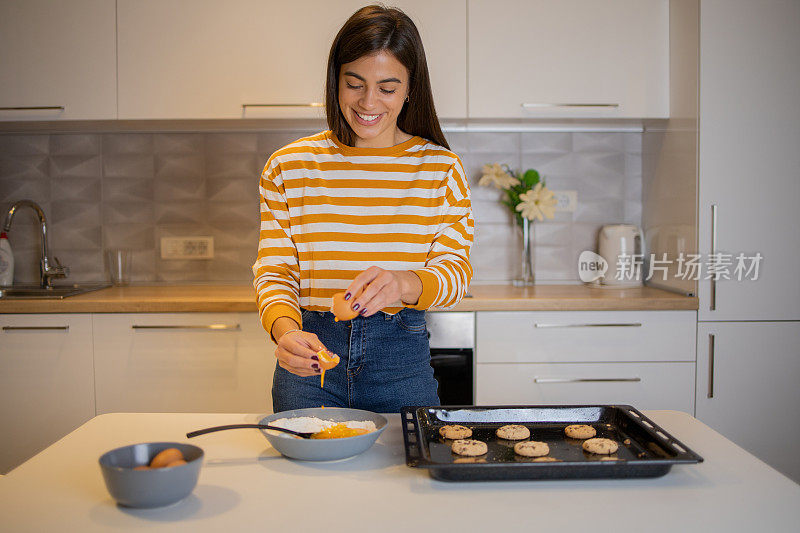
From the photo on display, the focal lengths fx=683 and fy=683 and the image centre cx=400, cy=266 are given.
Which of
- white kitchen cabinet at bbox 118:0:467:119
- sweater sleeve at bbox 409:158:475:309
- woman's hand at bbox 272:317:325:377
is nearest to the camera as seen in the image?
woman's hand at bbox 272:317:325:377

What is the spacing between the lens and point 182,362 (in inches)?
90.7

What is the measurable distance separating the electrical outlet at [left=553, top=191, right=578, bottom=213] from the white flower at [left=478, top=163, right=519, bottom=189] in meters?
0.23

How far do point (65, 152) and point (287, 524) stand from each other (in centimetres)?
247

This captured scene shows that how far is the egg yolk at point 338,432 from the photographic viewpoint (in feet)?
3.30

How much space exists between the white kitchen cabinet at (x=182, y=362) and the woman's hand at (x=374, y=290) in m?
1.25

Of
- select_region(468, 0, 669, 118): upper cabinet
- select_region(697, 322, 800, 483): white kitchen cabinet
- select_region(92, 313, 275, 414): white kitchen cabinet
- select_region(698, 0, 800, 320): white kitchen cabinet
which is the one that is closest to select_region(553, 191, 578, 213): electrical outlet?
select_region(468, 0, 669, 118): upper cabinet

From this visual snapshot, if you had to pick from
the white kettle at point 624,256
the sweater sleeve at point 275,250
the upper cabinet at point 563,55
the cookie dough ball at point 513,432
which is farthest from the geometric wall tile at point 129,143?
the cookie dough ball at point 513,432

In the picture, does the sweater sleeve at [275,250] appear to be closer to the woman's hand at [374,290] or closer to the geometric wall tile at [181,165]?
the woman's hand at [374,290]

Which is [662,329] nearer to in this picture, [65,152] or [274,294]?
[274,294]

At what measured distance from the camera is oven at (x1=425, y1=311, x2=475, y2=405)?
7.46 feet

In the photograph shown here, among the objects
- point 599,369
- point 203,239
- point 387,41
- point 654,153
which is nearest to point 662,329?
point 599,369

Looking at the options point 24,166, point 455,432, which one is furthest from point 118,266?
point 455,432

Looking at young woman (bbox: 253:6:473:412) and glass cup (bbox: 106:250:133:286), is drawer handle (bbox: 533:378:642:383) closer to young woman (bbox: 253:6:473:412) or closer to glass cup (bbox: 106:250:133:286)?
young woman (bbox: 253:6:473:412)

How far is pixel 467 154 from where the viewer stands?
2789 mm
